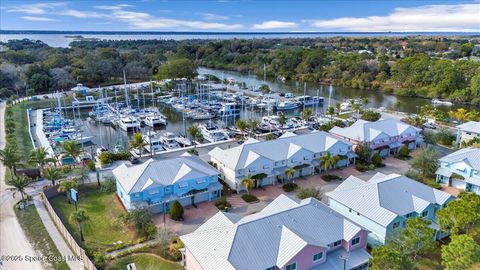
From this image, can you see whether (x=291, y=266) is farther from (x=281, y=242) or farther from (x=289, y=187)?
(x=289, y=187)

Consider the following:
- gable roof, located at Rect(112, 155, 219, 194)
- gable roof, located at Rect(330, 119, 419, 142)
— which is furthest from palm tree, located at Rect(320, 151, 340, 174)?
gable roof, located at Rect(112, 155, 219, 194)

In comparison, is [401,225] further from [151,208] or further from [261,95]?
[261,95]

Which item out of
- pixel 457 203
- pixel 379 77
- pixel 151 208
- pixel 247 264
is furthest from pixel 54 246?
pixel 379 77

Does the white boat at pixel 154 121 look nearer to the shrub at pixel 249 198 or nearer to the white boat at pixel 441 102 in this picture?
the shrub at pixel 249 198

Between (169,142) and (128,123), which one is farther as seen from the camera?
(128,123)

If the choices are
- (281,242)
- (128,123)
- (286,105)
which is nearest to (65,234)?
(281,242)

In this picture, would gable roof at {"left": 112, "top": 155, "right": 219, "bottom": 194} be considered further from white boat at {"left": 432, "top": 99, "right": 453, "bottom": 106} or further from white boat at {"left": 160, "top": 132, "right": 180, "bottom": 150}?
white boat at {"left": 432, "top": 99, "right": 453, "bottom": 106}
